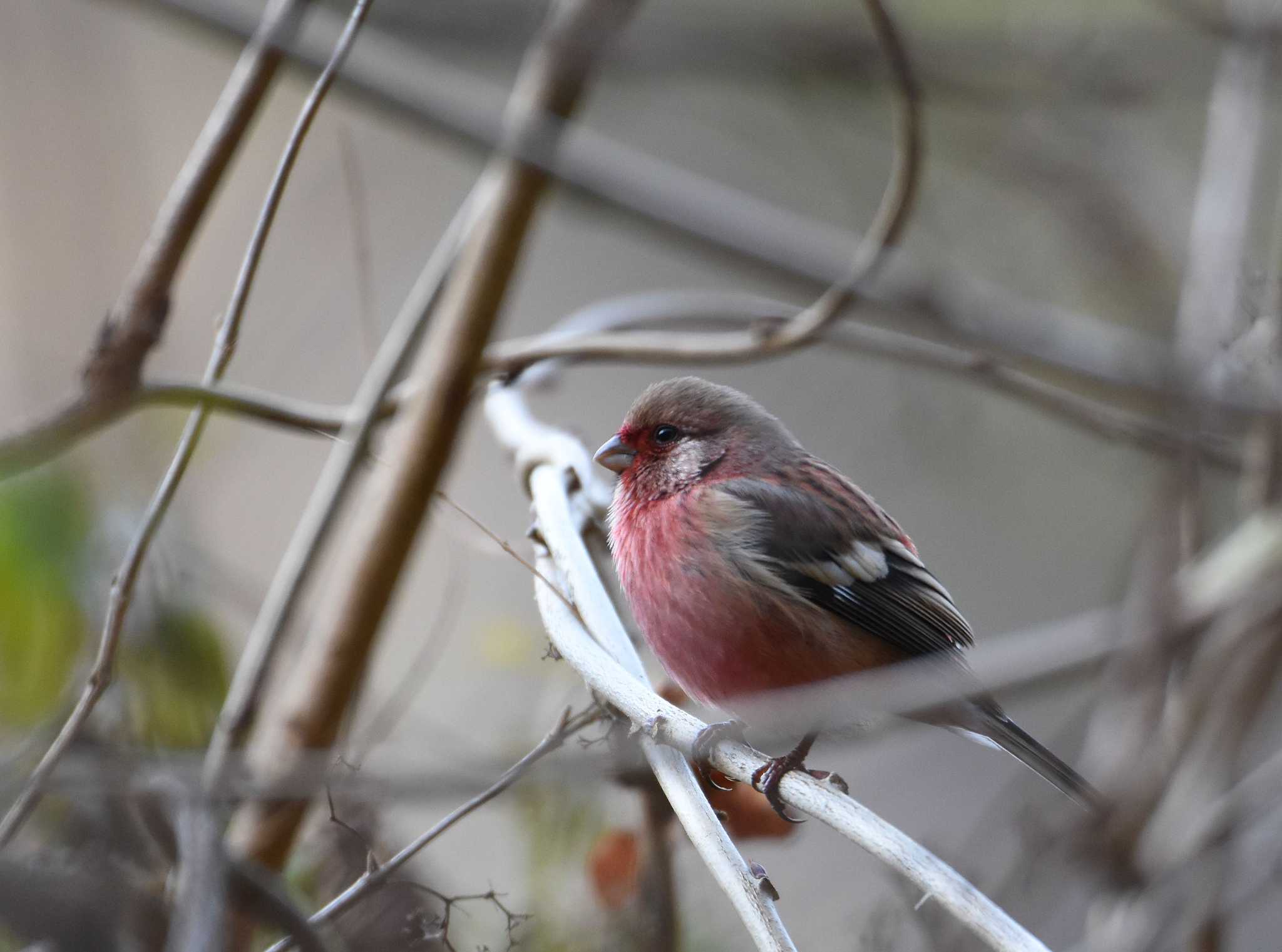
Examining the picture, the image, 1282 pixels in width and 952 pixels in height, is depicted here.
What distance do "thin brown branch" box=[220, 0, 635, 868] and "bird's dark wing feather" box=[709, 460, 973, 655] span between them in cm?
83

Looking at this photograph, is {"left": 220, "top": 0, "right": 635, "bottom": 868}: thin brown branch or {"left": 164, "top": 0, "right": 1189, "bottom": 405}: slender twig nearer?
{"left": 164, "top": 0, "right": 1189, "bottom": 405}: slender twig

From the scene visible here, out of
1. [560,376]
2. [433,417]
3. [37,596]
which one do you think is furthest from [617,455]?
[37,596]

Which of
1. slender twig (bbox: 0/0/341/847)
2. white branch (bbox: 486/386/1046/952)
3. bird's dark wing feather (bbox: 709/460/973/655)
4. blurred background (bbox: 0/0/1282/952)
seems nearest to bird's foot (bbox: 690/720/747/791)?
white branch (bbox: 486/386/1046/952)

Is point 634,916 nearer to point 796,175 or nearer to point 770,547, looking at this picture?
point 770,547

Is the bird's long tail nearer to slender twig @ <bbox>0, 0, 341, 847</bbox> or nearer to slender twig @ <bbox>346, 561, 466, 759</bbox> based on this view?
slender twig @ <bbox>346, 561, 466, 759</bbox>

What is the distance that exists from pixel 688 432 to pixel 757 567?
21.9 inches

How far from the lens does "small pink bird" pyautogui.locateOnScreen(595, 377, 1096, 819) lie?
2.62 meters

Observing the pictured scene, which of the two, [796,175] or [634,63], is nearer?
[634,63]

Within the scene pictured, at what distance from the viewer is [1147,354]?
90.0 inches

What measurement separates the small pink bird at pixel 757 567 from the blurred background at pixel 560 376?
0.24m

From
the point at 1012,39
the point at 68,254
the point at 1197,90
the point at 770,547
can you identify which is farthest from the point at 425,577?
the point at 1197,90

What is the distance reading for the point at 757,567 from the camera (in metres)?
2.80

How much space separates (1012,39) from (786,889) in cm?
424

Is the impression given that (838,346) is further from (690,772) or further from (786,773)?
(690,772)
